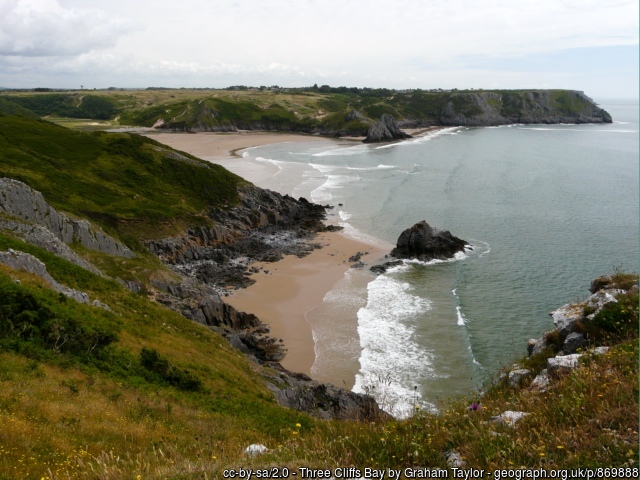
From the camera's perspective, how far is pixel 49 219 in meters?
29.7

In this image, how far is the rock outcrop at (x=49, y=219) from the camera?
28.1 m

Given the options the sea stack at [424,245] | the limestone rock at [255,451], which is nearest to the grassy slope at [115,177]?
the sea stack at [424,245]

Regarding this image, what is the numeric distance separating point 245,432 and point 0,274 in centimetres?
1130

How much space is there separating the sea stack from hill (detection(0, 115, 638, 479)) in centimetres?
2095

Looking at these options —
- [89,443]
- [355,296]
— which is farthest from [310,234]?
[89,443]

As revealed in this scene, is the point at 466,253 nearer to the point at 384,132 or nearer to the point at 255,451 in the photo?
the point at 255,451

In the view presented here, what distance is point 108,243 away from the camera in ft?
107

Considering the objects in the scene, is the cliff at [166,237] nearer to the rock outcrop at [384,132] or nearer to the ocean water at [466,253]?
the ocean water at [466,253]

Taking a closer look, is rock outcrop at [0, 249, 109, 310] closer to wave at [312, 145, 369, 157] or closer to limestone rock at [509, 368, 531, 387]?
limestone rock at [509, 368, 531, 387]

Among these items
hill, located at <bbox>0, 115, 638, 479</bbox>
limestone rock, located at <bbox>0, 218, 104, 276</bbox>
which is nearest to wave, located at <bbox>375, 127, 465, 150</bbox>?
hill, located at <bbox>0, 115, 638, 479</bbox>

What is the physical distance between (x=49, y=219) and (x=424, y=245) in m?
34.2

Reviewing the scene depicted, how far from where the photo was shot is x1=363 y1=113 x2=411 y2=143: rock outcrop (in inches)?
5733

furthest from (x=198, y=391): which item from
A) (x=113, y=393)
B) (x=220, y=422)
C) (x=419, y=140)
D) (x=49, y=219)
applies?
(x=419, y=140)

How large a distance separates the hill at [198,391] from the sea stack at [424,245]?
20.9 m
